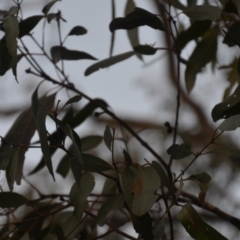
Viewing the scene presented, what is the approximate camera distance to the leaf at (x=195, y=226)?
0.89 m

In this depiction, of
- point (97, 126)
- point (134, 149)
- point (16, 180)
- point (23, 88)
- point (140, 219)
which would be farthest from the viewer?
point (23, 88)

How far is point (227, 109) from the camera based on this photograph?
988 millimetres

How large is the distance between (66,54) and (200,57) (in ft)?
0.91

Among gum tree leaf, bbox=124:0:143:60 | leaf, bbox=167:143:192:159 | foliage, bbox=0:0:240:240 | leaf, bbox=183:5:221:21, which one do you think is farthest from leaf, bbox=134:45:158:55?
gum tree leaf, bbox=124:0:143:60

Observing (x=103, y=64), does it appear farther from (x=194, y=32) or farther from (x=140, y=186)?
(x=140, y=186)

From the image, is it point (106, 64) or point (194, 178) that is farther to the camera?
point (106, 64)

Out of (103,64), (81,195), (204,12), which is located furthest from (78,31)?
(81,195)

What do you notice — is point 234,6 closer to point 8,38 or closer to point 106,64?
point 106,64

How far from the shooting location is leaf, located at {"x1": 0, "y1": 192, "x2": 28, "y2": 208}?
3.32 feet

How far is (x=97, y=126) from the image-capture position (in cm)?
336

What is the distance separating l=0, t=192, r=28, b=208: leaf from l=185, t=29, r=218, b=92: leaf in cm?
43

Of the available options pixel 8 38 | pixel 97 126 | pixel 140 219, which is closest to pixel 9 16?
pixel 8 38

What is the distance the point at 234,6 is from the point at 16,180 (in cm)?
49

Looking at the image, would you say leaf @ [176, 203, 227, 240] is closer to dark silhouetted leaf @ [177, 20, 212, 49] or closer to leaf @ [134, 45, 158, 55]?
leaf @ [134, 45, 158, 55]
